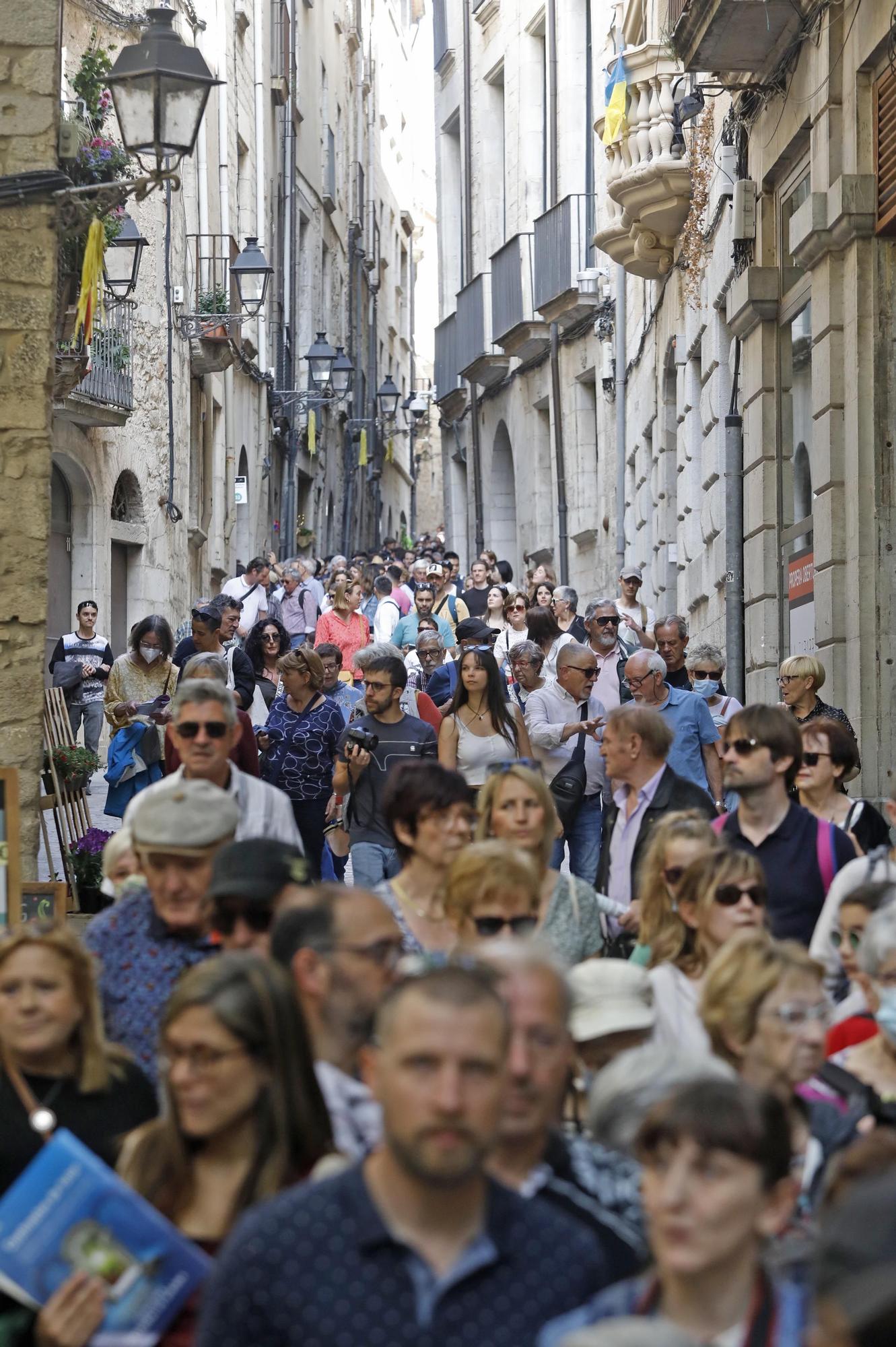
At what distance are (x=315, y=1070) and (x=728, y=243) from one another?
40.9ft

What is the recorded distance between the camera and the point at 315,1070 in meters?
3.74

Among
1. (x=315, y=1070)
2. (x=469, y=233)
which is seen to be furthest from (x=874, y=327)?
(x=469, y=233)

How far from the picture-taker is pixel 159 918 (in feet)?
16.8

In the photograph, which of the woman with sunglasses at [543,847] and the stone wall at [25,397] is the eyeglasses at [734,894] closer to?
the woman with sunglasses at [543,847]

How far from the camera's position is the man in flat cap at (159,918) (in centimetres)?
485

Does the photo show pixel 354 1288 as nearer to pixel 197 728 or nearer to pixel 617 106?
pixel 197 728

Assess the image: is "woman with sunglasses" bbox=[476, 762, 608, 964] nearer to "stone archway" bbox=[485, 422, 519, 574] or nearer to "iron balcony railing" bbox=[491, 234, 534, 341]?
"iron balcony railing" bbox=[491, 234, 534, 341]

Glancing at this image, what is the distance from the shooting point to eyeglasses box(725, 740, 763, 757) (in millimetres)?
6832

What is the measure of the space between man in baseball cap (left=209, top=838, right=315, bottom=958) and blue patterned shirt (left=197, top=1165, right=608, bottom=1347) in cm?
153

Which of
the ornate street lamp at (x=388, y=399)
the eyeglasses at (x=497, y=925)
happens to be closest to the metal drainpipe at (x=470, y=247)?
the ornate street lamp at (x=388, y=399)

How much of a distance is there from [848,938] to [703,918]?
17.4 inches

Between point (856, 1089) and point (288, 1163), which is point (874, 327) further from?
point (288, 1163)

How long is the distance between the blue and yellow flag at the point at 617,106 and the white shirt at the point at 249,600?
5655 millimetres

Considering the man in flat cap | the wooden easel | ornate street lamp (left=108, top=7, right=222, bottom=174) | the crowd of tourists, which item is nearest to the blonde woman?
the crowd of tourists
